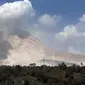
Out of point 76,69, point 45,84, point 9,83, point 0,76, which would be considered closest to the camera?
point 9,83

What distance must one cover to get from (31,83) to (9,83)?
333cm

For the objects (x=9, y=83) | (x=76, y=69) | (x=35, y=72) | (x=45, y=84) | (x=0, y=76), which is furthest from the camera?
(x=76, y=69)

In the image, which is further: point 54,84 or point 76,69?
point 76,69

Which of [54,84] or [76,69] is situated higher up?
[76,69]

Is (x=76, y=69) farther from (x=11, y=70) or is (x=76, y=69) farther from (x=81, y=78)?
(x=81, y=78)

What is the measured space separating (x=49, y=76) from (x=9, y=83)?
49.5 ft

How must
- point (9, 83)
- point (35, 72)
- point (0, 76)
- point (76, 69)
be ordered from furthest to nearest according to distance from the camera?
point (76, 69)
point (35, 72)
point (0, 76)
point (9, 83)

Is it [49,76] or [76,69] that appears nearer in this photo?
[49,76]

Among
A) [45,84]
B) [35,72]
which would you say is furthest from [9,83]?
[35,72]

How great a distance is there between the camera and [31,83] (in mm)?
55625

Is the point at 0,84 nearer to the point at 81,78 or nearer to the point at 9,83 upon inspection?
the point at 9,83

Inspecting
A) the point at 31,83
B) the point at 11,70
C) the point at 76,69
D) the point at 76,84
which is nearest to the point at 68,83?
the point at 76,84

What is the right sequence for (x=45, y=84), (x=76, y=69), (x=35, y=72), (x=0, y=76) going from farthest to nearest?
(x=76, y=69) < (x=35, y=72) < (x=0, y=76) < (x=45, y=84)

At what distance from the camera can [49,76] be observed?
68938 mm
